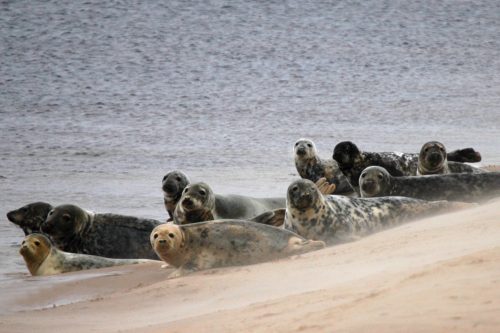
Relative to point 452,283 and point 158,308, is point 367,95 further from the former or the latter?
point 452,283

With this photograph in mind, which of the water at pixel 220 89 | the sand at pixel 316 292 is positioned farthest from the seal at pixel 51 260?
the water at pixel 220 89

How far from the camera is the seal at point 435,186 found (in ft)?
34.1

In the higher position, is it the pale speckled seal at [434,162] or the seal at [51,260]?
the pale speckled seal at [434,162]

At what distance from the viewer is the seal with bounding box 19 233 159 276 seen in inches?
376

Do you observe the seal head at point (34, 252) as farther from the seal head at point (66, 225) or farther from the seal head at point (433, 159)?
the seal head at point (433, 159)

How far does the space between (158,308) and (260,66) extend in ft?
73.8

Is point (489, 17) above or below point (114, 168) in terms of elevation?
above

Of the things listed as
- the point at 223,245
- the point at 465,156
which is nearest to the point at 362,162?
the point at 465,156

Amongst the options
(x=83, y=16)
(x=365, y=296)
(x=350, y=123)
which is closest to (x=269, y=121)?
(x=350, y=123)

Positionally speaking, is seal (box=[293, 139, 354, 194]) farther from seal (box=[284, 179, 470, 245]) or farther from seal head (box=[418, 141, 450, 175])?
seal (box=[284, 179, 470, 245])

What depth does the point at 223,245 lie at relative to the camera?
8.38m

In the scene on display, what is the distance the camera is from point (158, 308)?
693 centimetres

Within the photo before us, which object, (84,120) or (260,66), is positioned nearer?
(84,120)

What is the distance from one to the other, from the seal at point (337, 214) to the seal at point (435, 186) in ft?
2.95
